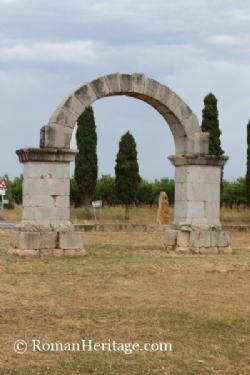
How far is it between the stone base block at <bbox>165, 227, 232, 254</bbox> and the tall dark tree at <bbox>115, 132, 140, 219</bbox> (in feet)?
52.4

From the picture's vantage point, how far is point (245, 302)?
8.98 meters

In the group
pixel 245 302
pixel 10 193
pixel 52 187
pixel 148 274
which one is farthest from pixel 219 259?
pixel 10 193

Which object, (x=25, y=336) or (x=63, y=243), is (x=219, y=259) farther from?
(x=25, y=336)

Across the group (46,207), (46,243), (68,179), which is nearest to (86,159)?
(68,179)

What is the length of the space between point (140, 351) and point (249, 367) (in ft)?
3.36

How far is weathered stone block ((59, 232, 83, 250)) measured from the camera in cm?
1414

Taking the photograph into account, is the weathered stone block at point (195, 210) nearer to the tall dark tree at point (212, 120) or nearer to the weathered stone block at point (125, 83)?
the weathered stone block at point (125, 83)

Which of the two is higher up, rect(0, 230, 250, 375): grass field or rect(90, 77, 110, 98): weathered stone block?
rect(90, 77, 110, 98): weathered stone block

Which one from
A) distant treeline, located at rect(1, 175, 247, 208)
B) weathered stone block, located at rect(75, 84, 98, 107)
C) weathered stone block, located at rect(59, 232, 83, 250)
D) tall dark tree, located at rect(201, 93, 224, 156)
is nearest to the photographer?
weathered stone block, located at rect(59, 232, 83, 250)

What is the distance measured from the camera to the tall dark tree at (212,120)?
3136 cm

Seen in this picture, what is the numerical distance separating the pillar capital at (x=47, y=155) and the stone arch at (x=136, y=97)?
0.47 ft

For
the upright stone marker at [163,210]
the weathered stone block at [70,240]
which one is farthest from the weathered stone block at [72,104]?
the upright stone marker at [163,210]

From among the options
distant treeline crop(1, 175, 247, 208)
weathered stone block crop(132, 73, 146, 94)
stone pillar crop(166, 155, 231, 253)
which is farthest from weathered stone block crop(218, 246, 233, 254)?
distant treeline crop(1, 175, 247, 208)

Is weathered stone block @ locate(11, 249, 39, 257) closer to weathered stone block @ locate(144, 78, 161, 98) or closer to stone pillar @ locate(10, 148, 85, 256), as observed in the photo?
stone pillar @ locate(10, 148, 85, 256)
